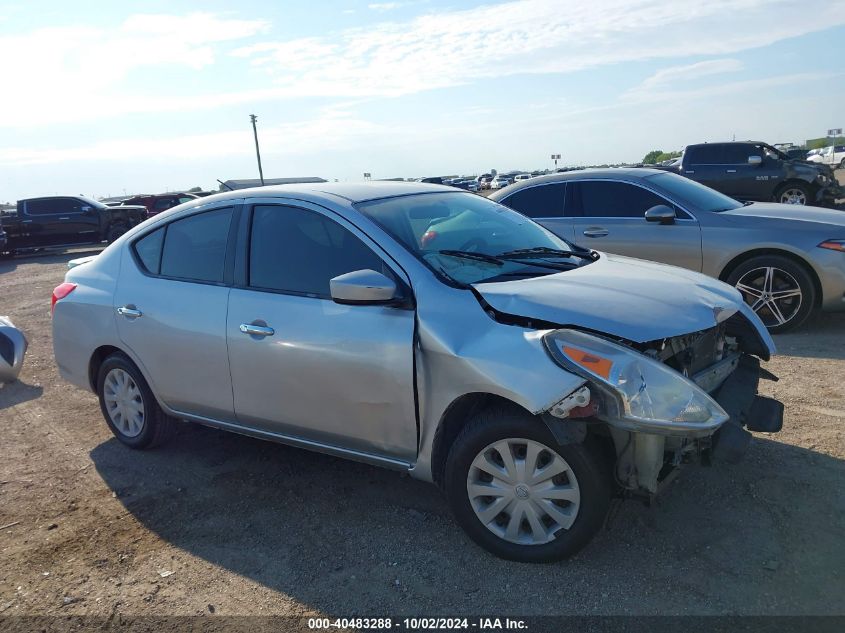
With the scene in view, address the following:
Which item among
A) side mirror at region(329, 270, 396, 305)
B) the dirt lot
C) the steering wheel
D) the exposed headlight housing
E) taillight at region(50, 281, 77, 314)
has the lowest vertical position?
the dirt lot

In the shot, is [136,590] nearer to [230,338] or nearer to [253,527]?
[253,527]

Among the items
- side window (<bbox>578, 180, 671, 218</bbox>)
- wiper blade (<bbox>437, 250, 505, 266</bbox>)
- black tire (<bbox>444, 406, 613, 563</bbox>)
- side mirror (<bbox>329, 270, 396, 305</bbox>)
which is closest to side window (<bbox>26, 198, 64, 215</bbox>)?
side window (<bbox>578, 180, 671, 218</bbox>)

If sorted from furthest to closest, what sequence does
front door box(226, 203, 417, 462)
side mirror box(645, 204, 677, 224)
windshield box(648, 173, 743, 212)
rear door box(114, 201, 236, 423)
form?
windshield box(648, 173, 743, 212) < side mirror box(645, 204, 677, 224) < rear door box(114, 201, 236, 423) < front door box(226, 203, 417, 462)

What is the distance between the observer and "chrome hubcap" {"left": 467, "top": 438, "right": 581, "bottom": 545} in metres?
3.05

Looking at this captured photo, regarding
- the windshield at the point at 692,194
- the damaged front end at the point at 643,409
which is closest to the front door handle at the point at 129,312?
the damaged front end at the point at 643,409

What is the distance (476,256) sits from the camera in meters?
3.77

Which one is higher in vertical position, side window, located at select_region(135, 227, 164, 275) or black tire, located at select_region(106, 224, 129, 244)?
side window, located at select_region(135, 227, 164, 275)

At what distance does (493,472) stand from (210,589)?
1.38 m

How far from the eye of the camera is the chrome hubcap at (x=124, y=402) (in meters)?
4.71

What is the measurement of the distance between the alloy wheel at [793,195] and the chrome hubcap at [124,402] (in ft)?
48.2

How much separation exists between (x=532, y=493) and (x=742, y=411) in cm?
114

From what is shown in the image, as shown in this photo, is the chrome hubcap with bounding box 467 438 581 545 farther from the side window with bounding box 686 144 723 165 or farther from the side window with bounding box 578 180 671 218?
the side window with bounding box 686 144 723 165

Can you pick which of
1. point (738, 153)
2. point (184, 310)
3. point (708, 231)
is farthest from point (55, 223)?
point (708, 231)

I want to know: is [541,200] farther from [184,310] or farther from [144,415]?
[144,415]
